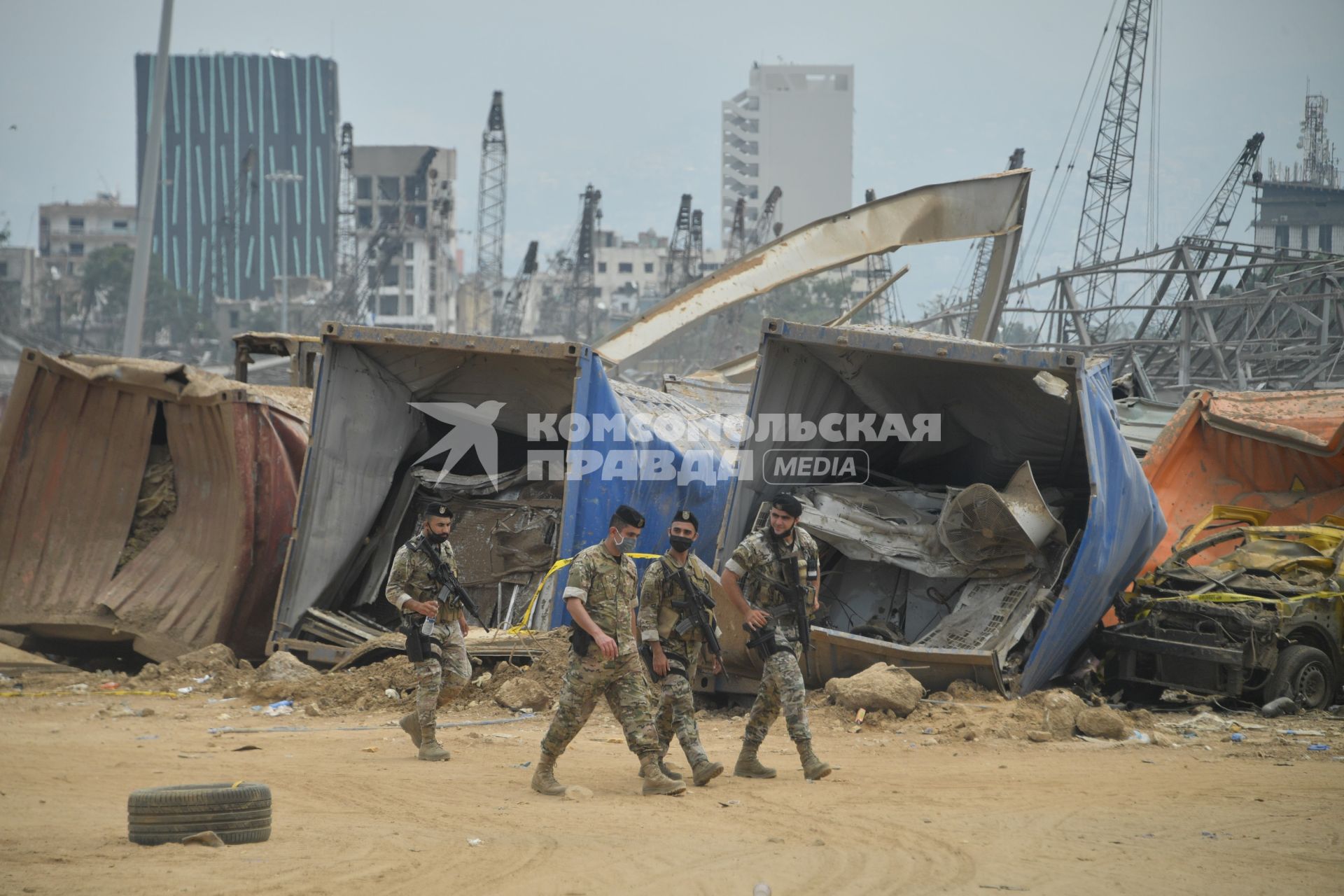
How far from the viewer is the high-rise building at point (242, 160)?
121 meters

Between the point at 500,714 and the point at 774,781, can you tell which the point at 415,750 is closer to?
the point at 500,714

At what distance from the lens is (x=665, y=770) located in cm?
715

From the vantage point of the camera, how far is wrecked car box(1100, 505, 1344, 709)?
31.8ft

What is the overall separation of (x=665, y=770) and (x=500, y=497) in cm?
562

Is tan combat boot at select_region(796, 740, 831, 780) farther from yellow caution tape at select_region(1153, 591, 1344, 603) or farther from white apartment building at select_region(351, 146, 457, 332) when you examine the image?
white apartment building at select_region(351, 146, 457, 332)

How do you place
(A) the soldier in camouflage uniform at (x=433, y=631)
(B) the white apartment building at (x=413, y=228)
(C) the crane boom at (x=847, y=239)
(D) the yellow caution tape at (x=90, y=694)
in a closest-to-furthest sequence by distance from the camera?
(A) the soldier in camouflage uniform at (x=433, y=631), (D) the yellow caution tape at (x=90, y=694), (C) the crane boom at (x=847, y=239), (B) the white apartment building at (x=413, y=228)

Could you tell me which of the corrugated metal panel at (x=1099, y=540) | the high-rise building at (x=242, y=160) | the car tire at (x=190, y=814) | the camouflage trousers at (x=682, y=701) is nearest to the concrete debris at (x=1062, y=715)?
the corrugated metal panel at (x=1099, y=540)

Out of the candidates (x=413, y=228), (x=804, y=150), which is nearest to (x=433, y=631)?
(x=413, y=228)

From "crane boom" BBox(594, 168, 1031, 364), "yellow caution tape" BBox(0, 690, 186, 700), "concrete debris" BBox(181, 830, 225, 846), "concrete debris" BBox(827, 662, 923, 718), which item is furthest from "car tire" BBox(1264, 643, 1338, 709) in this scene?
"yellow caution tape" BBox(0, 690, 186, 700)

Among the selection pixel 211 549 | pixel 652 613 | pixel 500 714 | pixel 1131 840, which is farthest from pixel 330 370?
pixel 1131 840

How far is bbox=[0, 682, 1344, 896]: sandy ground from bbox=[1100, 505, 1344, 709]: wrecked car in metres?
0.90

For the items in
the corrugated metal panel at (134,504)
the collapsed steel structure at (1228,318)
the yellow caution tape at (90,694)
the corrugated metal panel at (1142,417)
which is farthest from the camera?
the collapsed steel structure at (1228,318)

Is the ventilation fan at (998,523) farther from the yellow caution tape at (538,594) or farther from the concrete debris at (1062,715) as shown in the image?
the yellow caution tape at (538,594)

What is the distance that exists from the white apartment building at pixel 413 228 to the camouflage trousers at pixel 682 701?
79.9 m
